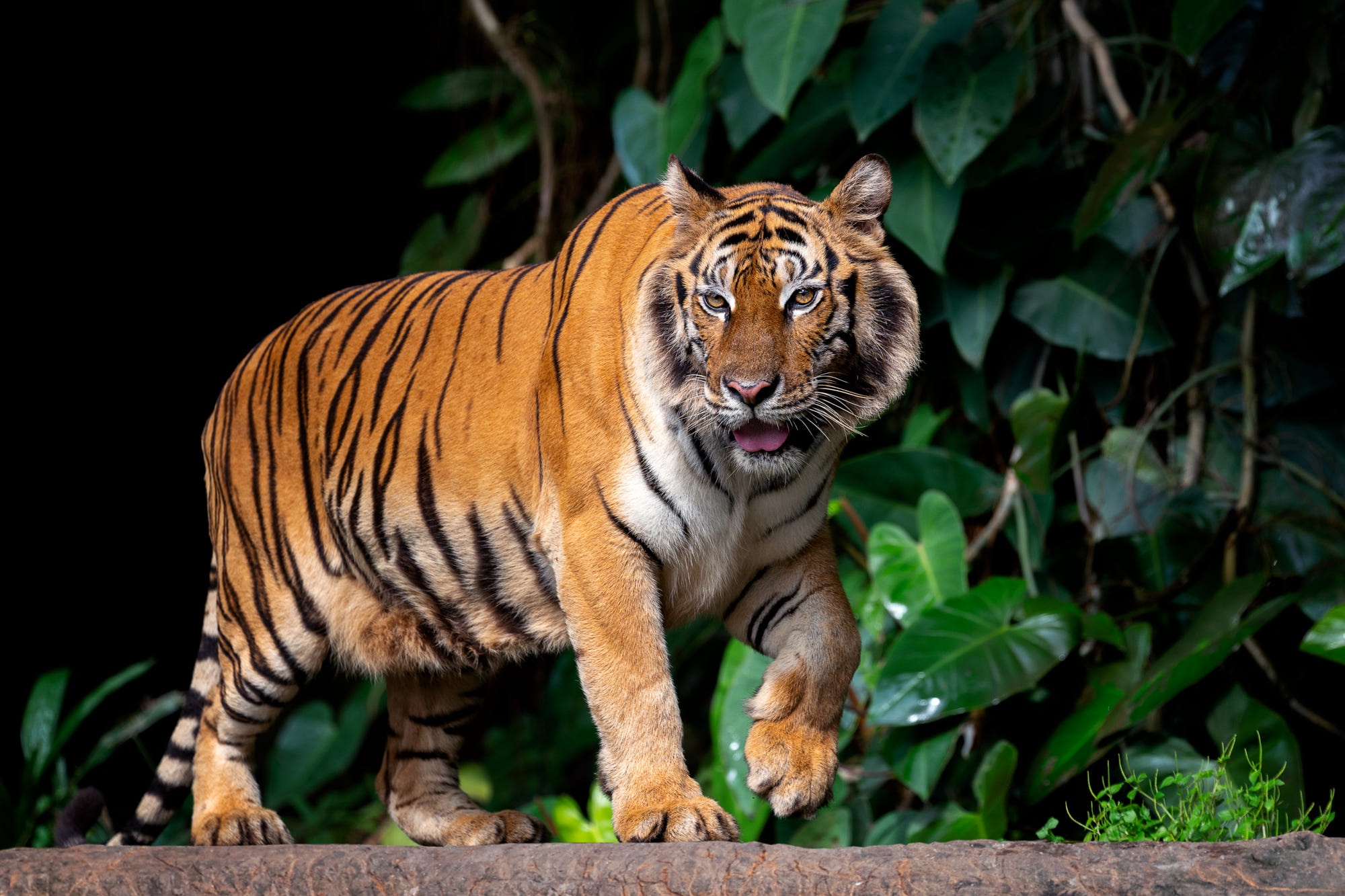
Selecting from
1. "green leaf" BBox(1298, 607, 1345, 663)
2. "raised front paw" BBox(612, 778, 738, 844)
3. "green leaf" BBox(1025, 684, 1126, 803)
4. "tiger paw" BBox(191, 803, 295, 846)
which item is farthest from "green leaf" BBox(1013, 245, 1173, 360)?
"tiger paw" BBox(191, 803, 295, 846)

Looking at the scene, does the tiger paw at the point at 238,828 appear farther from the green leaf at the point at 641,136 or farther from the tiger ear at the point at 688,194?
the green leaf at the point at 641,136

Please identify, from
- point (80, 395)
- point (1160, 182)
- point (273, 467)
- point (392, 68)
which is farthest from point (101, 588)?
point (1160, 182)

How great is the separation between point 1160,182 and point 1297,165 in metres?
0.73

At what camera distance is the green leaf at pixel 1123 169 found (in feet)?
13.0

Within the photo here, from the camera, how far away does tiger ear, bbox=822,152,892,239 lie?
93.3 inches

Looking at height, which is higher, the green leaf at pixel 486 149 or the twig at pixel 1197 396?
the green leaf at pixel 486 149

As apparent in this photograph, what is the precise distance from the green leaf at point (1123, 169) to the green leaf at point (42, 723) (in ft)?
14.1

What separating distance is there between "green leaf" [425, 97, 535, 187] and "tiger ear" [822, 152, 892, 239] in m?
3.60

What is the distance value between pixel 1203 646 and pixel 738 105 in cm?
258

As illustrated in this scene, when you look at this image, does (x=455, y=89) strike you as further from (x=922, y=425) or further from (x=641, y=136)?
(x=922, y=425)

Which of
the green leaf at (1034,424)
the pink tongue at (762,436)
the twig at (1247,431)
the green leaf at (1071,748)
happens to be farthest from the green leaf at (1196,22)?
the pink tongue at (762,436)

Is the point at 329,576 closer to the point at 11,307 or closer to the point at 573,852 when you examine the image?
the point at 573,852

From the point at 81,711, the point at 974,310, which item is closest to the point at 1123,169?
the point at 974,310

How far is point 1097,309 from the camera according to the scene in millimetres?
4520
